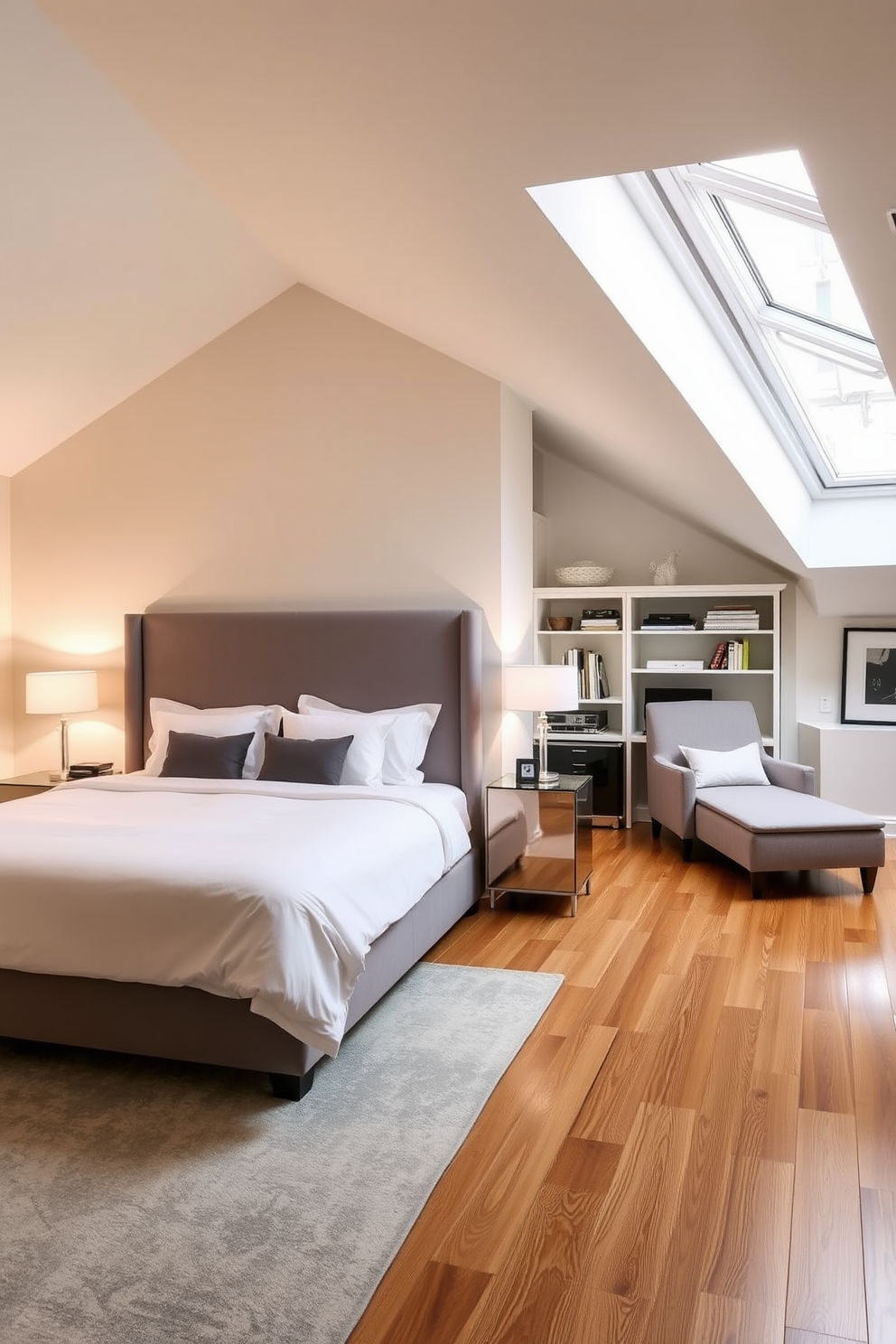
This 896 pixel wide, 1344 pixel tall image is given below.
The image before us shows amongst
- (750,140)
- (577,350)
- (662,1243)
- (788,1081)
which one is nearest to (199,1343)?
(662,1243)

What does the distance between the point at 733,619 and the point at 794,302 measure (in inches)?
96.9

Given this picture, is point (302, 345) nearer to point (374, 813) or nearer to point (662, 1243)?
point (374, 813)

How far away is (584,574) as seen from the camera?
6258 mm

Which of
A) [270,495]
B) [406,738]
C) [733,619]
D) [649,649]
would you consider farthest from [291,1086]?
[649,649]

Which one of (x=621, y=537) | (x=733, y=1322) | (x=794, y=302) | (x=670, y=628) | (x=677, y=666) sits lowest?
(x=733, y=1322)

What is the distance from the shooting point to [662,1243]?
2088mm

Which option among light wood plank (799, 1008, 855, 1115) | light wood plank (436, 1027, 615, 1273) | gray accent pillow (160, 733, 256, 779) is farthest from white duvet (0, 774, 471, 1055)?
light wood plank (799, 1008, 855, 1115)

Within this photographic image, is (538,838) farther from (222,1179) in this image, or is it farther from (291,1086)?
(222,1179)

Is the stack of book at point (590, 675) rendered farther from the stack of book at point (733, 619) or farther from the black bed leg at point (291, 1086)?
the black bed leg at point (291, 1086)

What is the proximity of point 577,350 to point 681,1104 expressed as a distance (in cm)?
259

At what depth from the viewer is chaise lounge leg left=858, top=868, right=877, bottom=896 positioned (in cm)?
468

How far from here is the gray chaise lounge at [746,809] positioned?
4.60m

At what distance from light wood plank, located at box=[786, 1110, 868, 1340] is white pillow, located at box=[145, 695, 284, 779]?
286 centimetres

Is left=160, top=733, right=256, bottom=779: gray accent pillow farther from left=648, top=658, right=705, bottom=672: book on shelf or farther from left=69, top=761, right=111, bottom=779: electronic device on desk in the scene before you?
left=648, top=658, right=705, bottom=672: book on shelf
